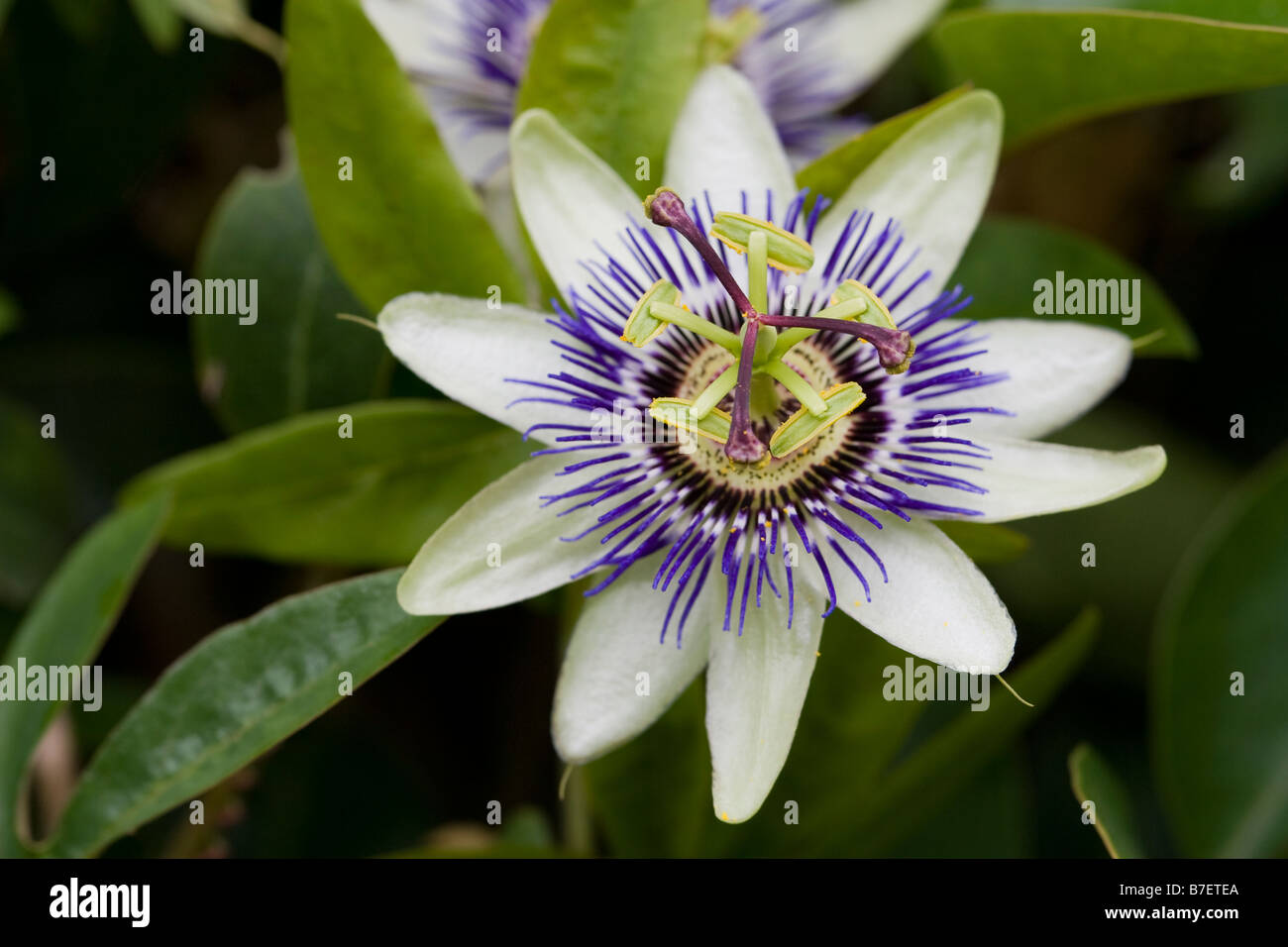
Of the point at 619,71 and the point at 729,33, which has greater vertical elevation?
the point at 729,33

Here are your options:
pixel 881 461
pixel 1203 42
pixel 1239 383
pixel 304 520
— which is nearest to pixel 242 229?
pixel 304 520

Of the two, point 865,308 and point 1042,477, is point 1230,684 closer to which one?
point 1042,477

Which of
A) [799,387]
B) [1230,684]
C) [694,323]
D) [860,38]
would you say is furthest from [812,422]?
[1230,684]

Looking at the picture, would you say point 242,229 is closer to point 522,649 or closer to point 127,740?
point 127,740

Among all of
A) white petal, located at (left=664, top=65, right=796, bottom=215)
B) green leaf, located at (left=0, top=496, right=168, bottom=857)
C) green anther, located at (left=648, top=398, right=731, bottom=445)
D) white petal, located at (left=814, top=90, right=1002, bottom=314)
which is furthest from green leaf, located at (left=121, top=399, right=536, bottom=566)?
white petal, located at (left=814, top=90, right=1002, bottom=314)
